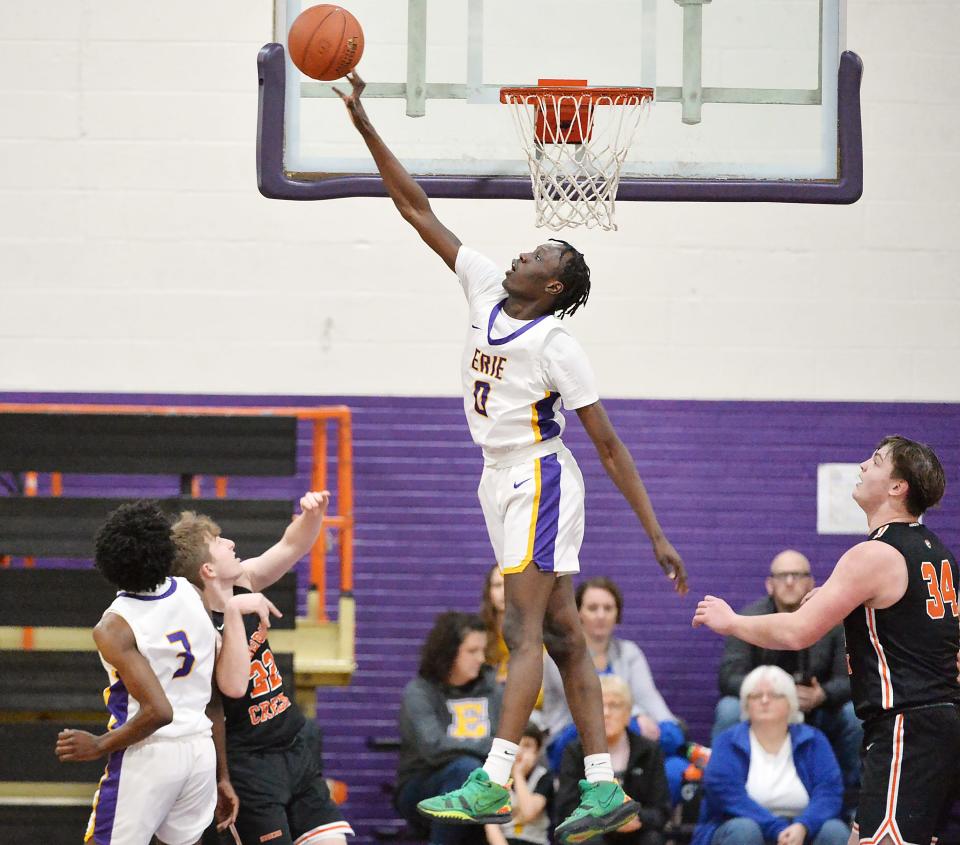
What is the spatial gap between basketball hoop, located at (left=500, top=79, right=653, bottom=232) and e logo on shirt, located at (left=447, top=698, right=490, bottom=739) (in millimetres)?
2932

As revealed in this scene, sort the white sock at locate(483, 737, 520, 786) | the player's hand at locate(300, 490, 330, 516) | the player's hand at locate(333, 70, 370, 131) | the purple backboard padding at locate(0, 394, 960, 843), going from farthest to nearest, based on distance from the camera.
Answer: the purple backboard padding at locate(0, 394, 960, 843)
the player's hand at locate(300, 490, 330, 516)
the player's hand at locate(333, 70, 370, 131)
the white sock at locate(483, 737, 520, 786)

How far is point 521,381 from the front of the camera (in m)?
4.75

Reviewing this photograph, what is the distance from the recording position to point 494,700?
762 centimetres

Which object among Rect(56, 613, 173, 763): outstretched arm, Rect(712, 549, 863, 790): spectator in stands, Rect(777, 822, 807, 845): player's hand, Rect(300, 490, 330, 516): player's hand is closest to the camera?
Rect(56, 613, 173, 763): outstretched arm

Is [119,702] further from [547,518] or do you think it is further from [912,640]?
[912,640]

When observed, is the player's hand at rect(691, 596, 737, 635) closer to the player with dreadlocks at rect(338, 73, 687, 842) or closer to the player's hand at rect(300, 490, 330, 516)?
the player with dreadlocks at rect(338, 73, 687, 842)

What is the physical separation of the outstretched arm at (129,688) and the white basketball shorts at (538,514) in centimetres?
134

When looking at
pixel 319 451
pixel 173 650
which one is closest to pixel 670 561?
pixel 173 650

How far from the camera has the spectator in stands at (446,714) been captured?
24.2ft

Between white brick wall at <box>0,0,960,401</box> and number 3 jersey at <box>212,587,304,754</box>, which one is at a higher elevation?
white brick wall at <box>0,0,960,401</box>

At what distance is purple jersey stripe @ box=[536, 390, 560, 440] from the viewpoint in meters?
4.78

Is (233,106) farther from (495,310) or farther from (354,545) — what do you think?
(495,310)

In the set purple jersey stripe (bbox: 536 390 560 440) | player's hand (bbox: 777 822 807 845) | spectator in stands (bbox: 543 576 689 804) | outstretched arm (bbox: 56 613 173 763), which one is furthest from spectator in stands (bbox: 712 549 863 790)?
outstretched arm (bbox: 56 613 173 763)

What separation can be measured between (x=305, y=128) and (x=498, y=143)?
0.78m
